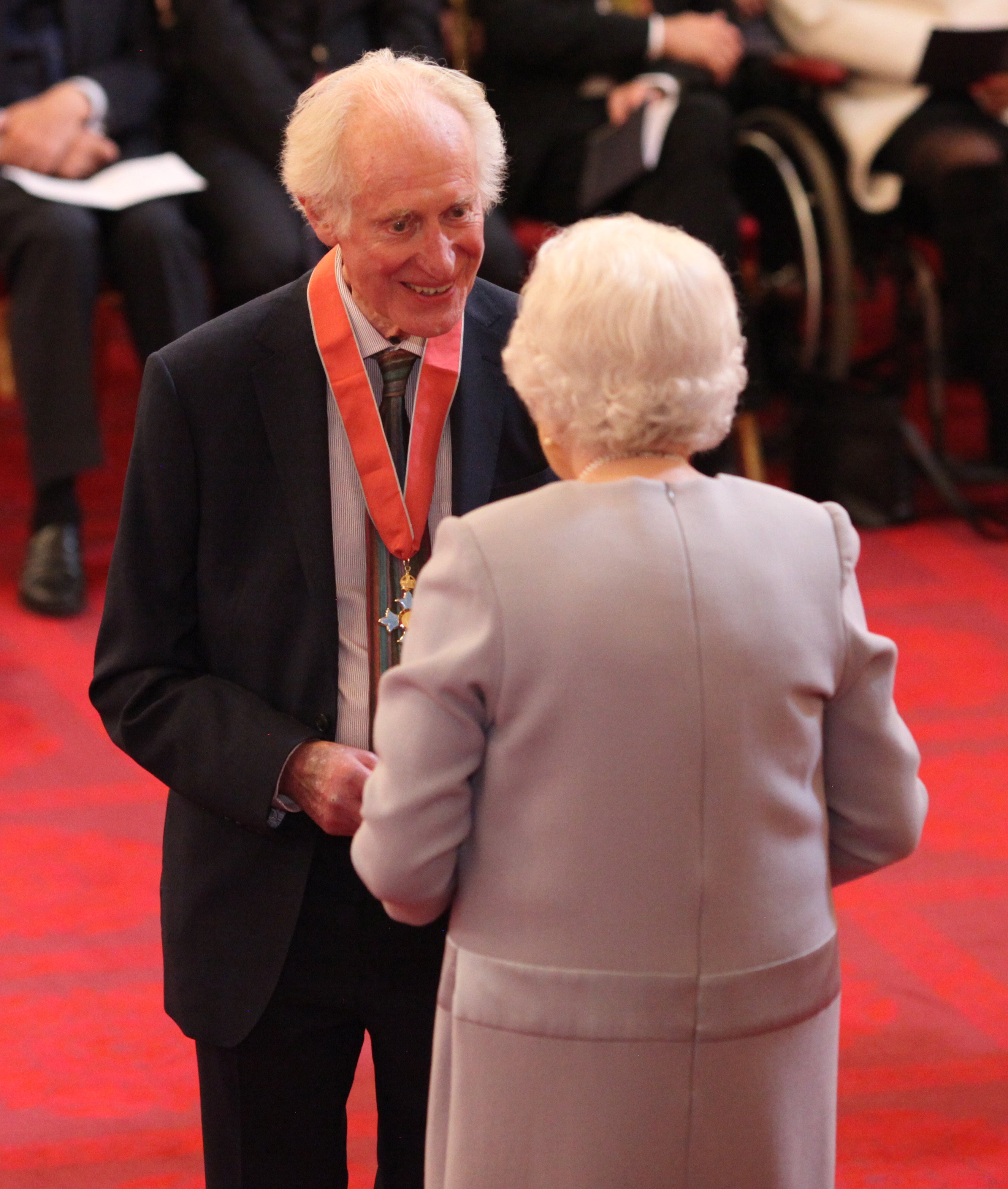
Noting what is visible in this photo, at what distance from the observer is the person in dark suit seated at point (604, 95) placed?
4188 millimetres

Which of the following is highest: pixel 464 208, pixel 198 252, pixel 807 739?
pixel 464 208

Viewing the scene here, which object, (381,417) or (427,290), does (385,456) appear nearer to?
(381,417)

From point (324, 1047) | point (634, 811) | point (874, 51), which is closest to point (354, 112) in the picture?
point (634, 811)

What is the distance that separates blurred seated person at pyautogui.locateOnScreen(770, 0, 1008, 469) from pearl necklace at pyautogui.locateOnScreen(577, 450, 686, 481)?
3380 mm

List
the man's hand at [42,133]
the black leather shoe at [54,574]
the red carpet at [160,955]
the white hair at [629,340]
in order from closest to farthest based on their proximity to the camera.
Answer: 1. the white hair at [629,340]
2. the red carpet at [160,955]
3. the black leather shoe at [54,574]
4. the man's hand at [42,133]

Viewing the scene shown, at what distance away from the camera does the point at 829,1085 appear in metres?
1.37

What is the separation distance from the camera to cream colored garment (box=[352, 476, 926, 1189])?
3.95ft

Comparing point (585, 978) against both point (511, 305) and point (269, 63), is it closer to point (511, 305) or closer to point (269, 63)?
point (511, 305)

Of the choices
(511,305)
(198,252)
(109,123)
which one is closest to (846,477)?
(198,252)

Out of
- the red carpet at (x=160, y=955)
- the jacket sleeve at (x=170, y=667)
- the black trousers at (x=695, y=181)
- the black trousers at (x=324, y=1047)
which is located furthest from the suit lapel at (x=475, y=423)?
the black trousers at (x=695, y=181)

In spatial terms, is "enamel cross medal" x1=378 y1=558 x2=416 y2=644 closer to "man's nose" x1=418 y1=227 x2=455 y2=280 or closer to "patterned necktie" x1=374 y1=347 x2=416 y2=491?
"patterned necktie" x1=374 y1=347 x2=416 y2=491

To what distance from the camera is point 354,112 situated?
59.6 inches

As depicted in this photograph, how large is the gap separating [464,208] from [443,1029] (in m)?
0.77

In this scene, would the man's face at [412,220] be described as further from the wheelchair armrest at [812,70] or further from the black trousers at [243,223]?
the wheelchair armrest at [812,70]
